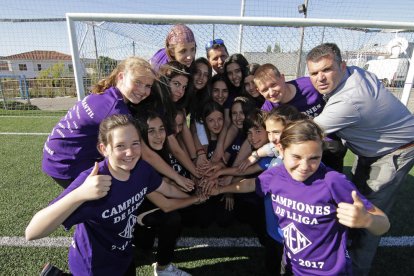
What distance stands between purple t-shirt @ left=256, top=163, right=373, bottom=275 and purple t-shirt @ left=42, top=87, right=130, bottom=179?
126 centimetres

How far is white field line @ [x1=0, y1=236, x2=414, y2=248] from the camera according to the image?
265 cm

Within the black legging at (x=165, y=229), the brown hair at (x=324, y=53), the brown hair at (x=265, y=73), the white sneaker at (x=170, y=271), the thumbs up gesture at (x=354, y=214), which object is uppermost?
the brown hair at (x=324, y=53)

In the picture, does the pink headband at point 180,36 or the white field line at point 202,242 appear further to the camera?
the pink headband at point 180,36

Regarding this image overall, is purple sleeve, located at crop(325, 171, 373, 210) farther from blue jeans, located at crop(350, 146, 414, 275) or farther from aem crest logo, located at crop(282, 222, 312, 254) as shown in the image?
blue jeans, located at crop(350, 146, 414, 275)

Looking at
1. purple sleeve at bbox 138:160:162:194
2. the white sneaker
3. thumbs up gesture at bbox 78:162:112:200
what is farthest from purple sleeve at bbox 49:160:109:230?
the white sneaker

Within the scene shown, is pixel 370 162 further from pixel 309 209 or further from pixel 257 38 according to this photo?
pixel 257 38

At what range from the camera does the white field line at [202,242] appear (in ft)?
8.71

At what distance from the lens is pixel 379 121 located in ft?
7.13

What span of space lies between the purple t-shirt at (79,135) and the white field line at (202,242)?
2.40ft

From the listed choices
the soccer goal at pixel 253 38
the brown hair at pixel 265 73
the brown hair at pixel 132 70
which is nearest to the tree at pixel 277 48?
the soccer goal at pixel 253 38

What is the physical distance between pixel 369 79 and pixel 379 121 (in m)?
0.34

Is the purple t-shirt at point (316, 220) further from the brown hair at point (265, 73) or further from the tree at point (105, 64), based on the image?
the tree at point (105, 64)

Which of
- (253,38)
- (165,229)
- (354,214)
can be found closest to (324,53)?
(354,214)

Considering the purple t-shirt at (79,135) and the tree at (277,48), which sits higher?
the tree at (277,48)
